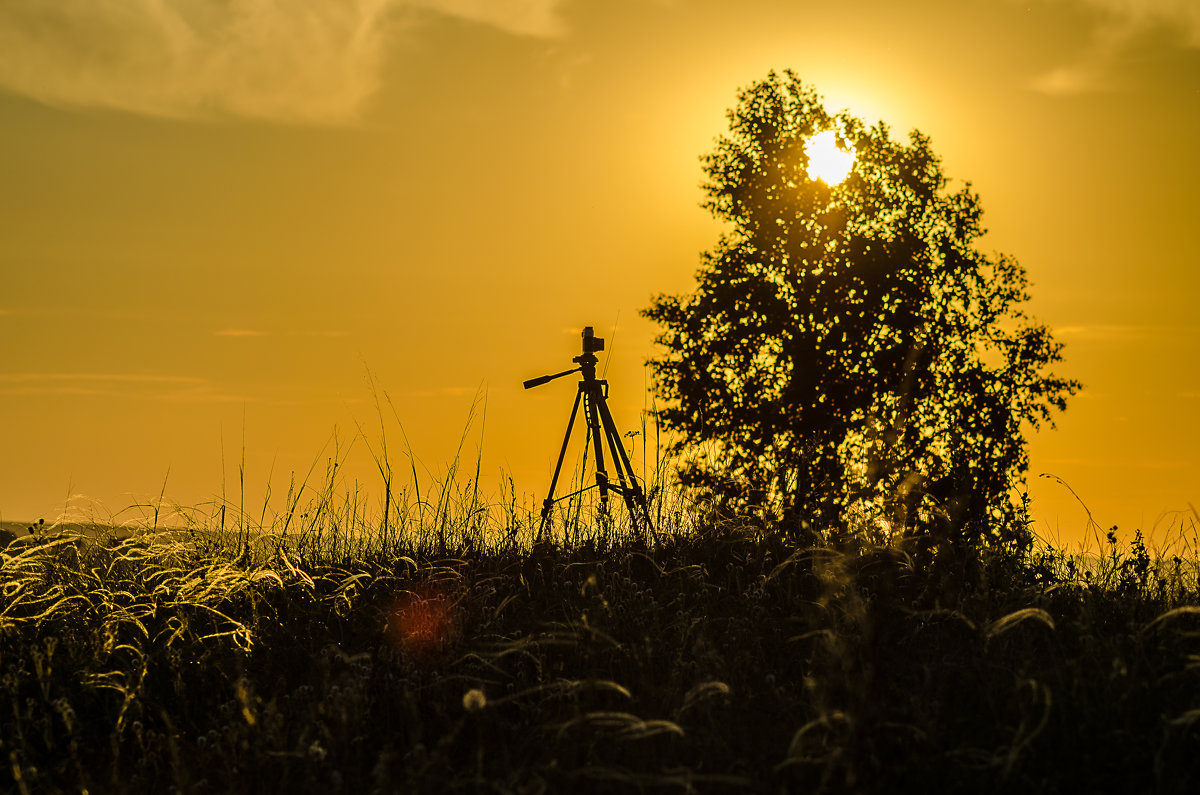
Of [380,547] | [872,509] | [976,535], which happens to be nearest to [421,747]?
[380,547]

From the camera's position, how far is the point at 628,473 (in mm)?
10555

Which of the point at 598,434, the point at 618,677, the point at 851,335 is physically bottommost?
the point at 618,677

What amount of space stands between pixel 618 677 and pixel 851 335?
14.9 m

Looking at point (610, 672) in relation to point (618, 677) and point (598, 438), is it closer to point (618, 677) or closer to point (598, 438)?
point (618, 677)

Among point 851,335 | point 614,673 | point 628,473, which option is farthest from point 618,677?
point 851,335

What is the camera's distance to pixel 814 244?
819 inches

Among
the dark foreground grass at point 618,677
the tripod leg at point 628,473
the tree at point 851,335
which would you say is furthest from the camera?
the tree at point 851,335

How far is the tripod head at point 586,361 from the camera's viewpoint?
1125 centimetres

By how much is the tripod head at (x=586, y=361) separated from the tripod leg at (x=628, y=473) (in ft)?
1.66

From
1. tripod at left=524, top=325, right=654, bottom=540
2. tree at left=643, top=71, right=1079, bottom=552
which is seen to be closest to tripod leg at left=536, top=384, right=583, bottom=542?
tripod at left=524, top=325, right=654, bottom=540

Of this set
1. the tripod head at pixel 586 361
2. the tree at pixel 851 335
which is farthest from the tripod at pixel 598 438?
the tree at pixel 851 335

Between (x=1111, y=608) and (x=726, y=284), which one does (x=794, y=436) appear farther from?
(x=1111, y=608)

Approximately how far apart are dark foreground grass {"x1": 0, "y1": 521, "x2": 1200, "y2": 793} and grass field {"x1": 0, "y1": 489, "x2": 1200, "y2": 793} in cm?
2

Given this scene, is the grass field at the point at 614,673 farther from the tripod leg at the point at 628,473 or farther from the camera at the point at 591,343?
the camera at the point at 591,343
